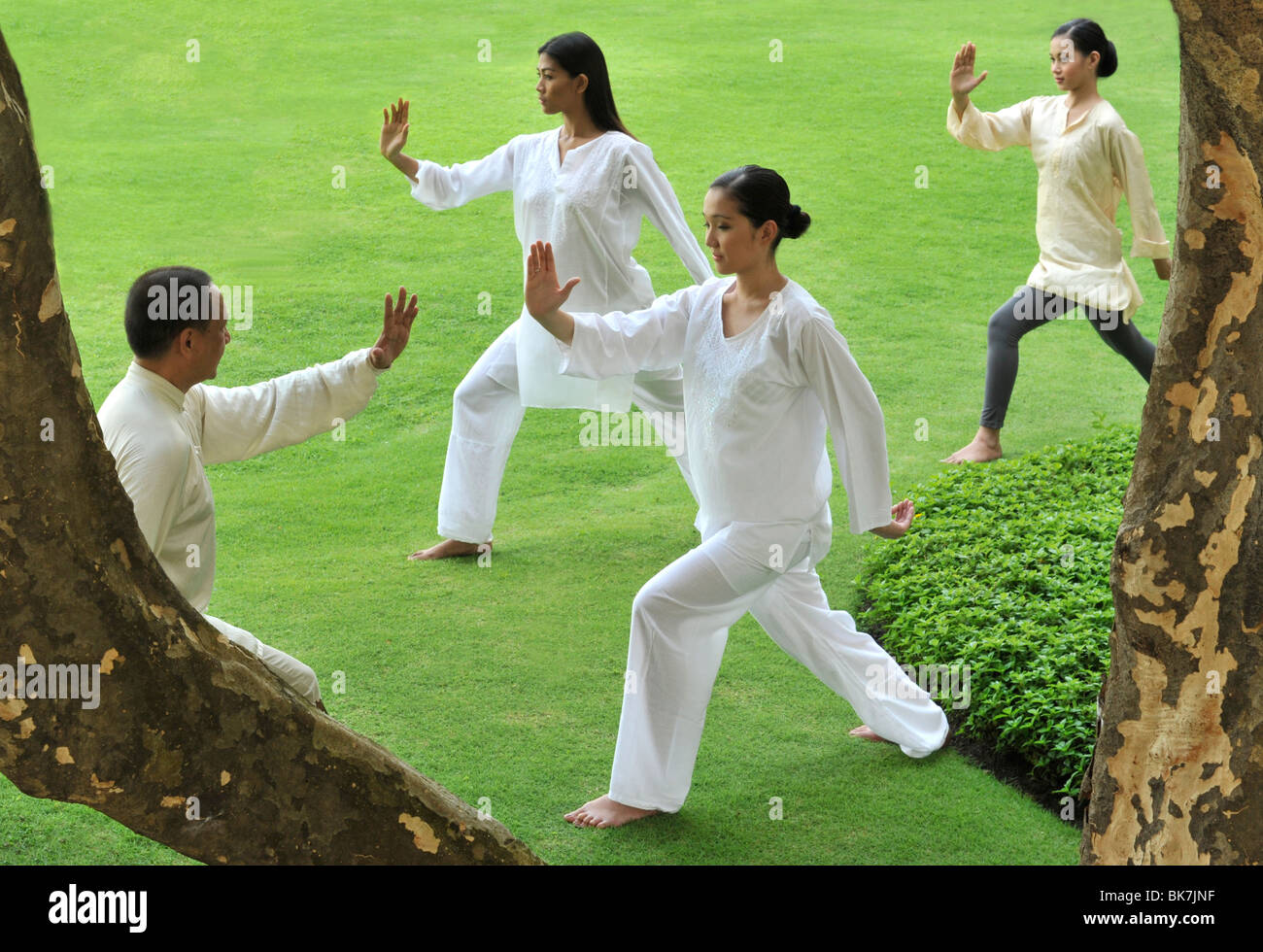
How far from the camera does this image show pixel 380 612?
17.0 ft

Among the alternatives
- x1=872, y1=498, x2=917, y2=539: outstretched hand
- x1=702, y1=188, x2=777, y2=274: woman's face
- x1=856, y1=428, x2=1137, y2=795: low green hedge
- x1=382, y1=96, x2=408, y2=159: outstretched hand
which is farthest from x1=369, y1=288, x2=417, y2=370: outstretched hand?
x1=856, y1=428, x2=1137, y2=795: low green hedge

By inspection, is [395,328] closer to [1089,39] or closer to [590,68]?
[590,68]

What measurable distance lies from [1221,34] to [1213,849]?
60.8 inches

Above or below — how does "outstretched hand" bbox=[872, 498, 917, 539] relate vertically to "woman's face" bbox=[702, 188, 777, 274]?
below

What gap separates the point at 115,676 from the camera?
2.42 metres

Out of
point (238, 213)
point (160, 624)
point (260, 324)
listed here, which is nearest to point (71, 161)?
point (238, 213)

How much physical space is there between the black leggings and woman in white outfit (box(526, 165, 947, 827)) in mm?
2789

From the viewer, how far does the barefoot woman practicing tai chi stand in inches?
232

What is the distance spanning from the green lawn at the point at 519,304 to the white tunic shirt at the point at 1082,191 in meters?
1.11

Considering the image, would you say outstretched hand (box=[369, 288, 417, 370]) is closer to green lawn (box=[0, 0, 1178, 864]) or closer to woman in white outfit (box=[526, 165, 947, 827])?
woman in white outfit (box=[526, 165, 947, 827])

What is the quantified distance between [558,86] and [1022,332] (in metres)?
2.59

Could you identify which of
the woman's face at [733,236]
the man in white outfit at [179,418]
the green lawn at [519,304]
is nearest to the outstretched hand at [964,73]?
the green lawn at [519,304]

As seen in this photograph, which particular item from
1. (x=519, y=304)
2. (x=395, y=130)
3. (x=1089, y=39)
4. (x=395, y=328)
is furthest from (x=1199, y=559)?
(x=519, y=304)

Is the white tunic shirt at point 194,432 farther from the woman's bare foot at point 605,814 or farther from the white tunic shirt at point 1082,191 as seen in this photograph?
the white tunic shirt at point 1082,191
